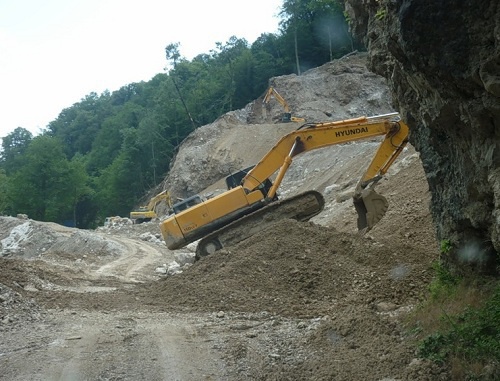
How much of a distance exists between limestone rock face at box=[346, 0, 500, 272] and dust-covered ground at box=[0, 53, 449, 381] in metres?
1.41

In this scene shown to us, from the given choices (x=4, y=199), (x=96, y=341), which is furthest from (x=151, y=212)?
(x=96, y=341)

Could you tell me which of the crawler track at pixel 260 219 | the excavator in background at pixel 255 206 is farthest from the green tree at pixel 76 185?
the crawler track at pixel 260 219

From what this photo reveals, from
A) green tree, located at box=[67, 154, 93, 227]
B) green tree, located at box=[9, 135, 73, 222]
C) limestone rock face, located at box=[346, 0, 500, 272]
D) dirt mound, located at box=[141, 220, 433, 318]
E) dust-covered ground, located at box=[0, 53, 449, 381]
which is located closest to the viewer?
limestone rock face, located at box=[346, 0, 500, 272]

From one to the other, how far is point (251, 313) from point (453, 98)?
17.3ft

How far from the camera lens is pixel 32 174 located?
223 ft

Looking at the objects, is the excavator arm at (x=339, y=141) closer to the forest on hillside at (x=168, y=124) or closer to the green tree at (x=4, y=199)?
the forest on hillside at (x=168, y=124)

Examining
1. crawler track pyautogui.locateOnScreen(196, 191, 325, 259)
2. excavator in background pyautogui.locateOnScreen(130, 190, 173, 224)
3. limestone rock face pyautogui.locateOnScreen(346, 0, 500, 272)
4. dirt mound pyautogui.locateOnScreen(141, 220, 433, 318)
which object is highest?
limestone rock face pyautogui.locateOnScreen(346, 0, 500, 272)

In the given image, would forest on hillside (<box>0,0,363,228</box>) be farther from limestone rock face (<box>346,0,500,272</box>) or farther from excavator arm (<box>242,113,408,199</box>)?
limestone rock face (<box>346,0,500,272</box>)

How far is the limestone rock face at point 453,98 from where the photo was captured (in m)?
5.89

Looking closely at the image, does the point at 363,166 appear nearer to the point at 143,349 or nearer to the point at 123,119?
the point at 143,349

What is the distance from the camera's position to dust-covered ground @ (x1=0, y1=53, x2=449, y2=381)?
736 centimetres

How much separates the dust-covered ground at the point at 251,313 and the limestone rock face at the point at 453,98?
1406mm

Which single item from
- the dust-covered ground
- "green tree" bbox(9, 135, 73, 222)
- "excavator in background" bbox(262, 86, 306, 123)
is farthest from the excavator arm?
"green tree" bbox(9, 135, 73, 222)

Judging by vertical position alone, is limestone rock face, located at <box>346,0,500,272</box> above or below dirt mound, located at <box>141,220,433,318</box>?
above
